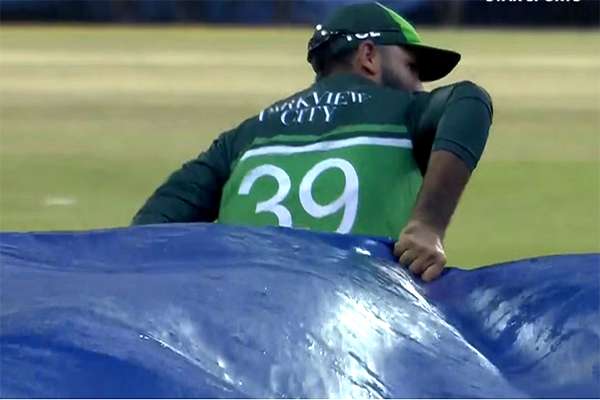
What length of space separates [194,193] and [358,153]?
1.95 feet

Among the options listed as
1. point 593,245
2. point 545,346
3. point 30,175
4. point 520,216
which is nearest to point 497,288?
point 545,346

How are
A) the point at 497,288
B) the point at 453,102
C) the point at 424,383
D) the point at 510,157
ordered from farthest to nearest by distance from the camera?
the point at 510,157 < the point at 453,102 < the point at 497,288 < the point at 424,383

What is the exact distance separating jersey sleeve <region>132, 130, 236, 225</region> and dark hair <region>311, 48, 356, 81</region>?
1.13 feet

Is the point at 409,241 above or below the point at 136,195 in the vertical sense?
above

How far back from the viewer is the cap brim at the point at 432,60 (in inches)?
156

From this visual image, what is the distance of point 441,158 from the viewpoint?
3291 mm

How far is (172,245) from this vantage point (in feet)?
9.02

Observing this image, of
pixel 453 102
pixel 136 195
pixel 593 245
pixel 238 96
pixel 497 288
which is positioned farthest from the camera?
pixel 238 96

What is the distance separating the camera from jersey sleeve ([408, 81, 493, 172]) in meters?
3.32

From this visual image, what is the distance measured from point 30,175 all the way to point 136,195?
166 centimetres

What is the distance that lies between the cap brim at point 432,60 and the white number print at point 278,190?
0.64m

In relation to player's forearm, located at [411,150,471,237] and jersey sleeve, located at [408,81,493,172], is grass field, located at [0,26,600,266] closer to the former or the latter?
jersey sleeve, located at [408,81,493,172]

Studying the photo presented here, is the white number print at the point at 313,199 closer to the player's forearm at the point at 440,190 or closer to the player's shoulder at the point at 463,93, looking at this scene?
the player's forearm at the point at 440,190

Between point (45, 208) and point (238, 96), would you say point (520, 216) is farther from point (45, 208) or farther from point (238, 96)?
point (238, 96)
